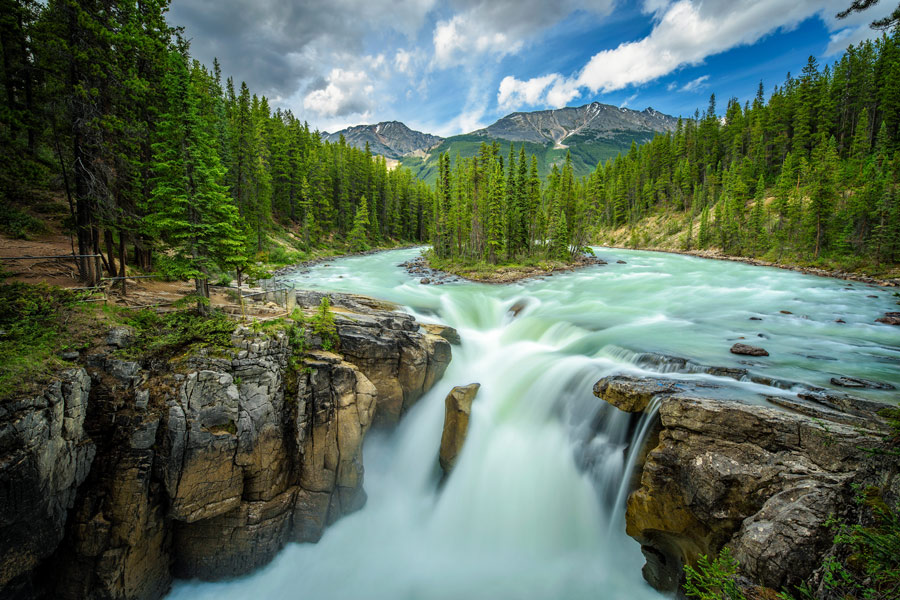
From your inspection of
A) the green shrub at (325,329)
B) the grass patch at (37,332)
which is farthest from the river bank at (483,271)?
the grass patch at (37,332)

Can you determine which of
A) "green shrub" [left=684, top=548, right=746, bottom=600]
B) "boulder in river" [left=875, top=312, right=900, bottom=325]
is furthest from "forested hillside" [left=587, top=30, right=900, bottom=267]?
"green shrub" [left=684, top=548, right=746, bottom=600]

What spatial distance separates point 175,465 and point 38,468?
2.45 m

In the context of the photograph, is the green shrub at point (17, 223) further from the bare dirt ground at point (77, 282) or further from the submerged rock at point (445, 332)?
the submerged rock at point (445, 332)

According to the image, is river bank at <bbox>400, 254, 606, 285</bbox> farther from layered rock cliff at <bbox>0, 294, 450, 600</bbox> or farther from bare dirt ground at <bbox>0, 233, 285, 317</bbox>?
layered rock cliff at <bbox>0, 294, 450, 600</bbox>

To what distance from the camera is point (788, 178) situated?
152 feet

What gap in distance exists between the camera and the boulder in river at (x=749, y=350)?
13070 millimetres

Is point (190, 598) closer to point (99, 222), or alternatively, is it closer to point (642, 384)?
point (99, 222)

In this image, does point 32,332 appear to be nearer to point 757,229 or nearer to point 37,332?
point 37,332

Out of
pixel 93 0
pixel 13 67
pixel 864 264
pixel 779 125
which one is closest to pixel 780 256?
pixel 864 264

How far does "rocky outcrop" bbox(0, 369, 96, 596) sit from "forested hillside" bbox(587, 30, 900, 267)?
50.8 m

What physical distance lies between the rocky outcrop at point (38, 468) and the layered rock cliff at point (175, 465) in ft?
0.08

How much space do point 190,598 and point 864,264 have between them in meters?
51.2

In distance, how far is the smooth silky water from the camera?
31.3 feet

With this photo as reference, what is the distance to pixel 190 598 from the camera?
945 centimetres
